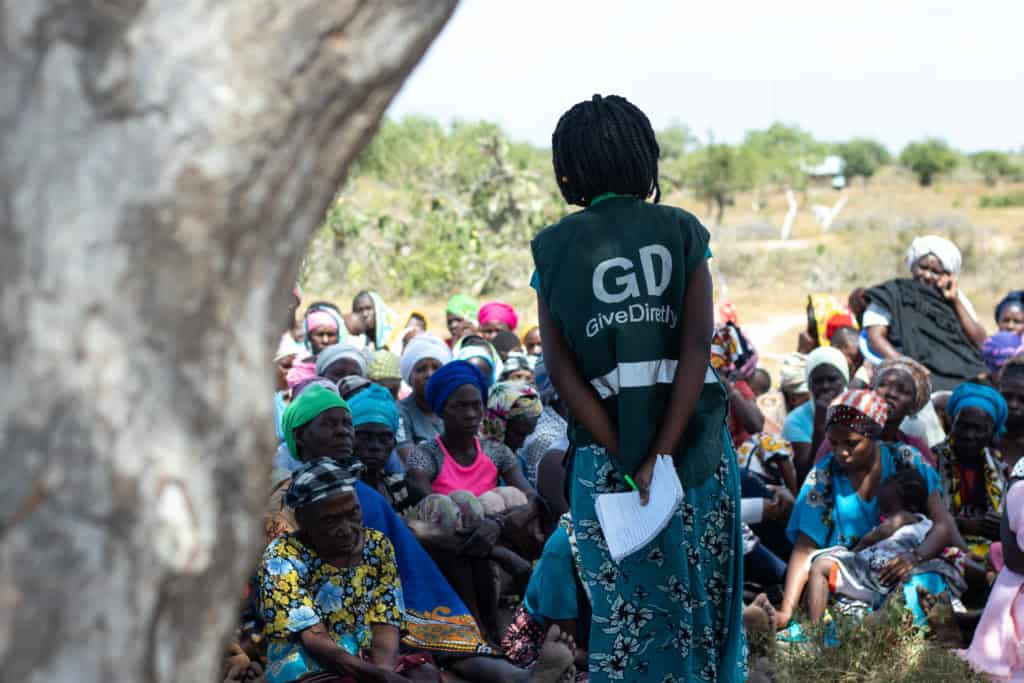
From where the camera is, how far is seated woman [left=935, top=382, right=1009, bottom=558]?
568 cm

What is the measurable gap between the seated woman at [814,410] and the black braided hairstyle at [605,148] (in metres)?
3.85

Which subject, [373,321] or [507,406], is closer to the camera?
[507,406]

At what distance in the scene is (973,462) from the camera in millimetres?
5855

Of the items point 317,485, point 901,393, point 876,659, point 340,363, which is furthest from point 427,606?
point 901,393

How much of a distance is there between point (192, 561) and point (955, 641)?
14.5 feet

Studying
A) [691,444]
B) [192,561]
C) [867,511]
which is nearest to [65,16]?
[192,561]

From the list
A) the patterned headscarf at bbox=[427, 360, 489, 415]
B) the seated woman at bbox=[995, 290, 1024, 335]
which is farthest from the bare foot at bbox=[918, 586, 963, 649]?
the seated woman at bbox=[995, 290, 1024, 335]

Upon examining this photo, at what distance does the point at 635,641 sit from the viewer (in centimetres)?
319

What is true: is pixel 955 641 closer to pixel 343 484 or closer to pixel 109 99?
pixel 343 484

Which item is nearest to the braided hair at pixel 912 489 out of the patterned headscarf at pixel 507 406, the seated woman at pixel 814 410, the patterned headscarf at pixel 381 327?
the seated woman at pixel 814 410

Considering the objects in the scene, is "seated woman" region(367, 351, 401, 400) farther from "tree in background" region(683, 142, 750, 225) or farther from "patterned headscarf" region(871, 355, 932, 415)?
"tree in background" region(683, 142, 750, 225)

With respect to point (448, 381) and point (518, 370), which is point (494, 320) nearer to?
point (518, 370)

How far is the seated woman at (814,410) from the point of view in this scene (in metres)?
6.67

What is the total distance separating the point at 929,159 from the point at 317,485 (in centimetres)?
5692
